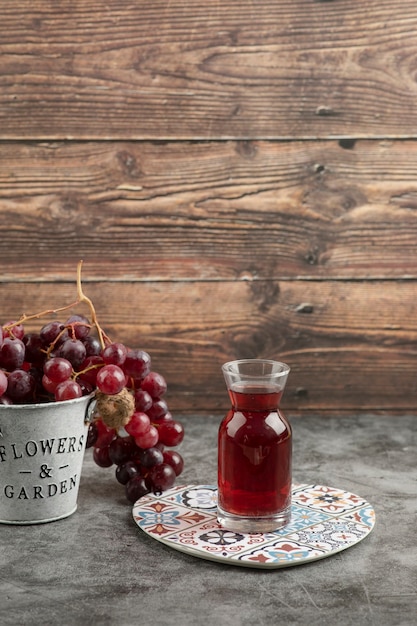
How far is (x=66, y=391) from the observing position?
0.95 meters

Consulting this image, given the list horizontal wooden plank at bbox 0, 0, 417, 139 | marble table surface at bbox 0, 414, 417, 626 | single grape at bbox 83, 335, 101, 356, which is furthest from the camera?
horizontal wooden plank at bbox 0, 0, 417, 139

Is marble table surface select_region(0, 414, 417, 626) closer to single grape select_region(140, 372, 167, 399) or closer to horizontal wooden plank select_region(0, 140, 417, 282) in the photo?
single grape select_region(140, 372, 167, 399)

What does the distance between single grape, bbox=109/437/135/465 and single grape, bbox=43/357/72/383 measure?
150 mm

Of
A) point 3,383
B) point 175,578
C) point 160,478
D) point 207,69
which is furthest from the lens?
point 207,69

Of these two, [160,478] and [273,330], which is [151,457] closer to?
[160,478]

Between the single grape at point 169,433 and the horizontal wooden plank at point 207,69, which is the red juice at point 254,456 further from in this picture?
the horizontal wooden plank at point 207,69

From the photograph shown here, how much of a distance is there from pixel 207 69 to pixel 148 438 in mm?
738

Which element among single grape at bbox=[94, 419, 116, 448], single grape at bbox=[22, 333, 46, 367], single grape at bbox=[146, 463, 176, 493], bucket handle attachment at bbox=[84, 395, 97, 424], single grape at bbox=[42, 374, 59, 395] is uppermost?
single grape at bbox=[22, 333, 46, 367]

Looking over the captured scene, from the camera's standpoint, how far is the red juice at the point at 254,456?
90 centimetres

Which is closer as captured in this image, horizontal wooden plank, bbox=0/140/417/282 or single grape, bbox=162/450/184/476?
single grape, bbox=162/450/184/476

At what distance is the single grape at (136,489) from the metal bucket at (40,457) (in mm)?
71

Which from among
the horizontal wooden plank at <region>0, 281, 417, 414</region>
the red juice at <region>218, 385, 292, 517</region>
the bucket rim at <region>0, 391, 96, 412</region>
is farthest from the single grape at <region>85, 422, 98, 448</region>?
the horizontal wooden plank at <region>0, 281, 417, 414</region>

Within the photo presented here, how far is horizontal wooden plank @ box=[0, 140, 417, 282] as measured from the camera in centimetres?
151

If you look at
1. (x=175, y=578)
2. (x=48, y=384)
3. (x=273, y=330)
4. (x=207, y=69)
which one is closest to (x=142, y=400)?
(x=48, y=384)
